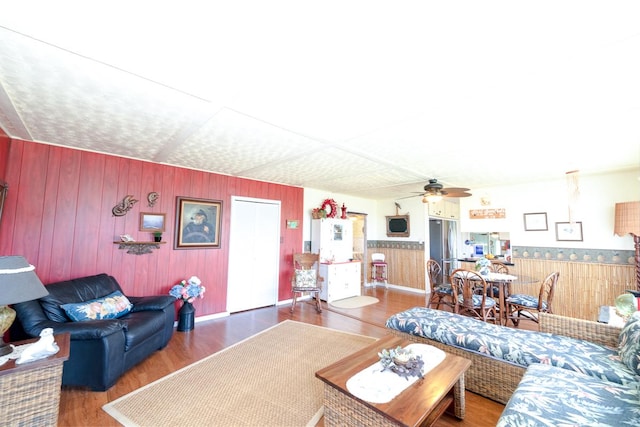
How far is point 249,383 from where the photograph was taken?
2.36 metres

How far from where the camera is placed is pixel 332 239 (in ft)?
18.6

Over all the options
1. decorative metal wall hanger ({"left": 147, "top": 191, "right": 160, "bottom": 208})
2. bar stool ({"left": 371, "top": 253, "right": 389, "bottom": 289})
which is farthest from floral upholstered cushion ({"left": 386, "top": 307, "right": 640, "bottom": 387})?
bar stool ({"left": 371, "top": 253, "right": 389, "bottom": 289})

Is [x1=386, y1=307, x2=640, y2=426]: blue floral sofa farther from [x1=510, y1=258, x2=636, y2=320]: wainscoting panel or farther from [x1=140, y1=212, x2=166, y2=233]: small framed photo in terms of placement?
[x1=140, y1=212, x2=166, y2=233]: small framed photo

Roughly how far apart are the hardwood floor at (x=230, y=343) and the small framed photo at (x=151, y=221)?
4.94 ft

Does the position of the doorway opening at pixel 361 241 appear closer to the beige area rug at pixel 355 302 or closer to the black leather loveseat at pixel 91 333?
the beige area rug at pixel 355 302

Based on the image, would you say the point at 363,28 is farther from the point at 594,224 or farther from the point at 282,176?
the point at 594,224

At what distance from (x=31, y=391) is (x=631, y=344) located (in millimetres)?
3962

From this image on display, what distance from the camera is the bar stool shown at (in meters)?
6.98

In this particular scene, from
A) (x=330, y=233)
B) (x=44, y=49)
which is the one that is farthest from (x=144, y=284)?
(x=330, y=233)

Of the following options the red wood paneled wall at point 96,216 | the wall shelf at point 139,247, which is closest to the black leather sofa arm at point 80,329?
the red wood paneled wall at point 96,216

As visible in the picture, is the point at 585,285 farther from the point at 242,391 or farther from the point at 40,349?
the point at 40,349

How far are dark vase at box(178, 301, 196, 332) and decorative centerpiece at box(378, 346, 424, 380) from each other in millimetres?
2921

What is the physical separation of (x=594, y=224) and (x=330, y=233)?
4.42m

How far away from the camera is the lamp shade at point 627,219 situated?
11.3 ft
